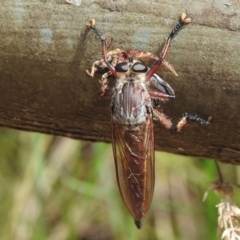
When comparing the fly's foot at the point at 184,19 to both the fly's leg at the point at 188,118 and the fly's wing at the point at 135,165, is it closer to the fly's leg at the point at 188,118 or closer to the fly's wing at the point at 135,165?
the fly's leg at the point at 188,118

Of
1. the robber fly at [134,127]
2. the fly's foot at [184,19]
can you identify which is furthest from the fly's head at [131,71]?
the fly's foot at [184,19]

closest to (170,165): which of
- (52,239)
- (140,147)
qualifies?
(52,239)

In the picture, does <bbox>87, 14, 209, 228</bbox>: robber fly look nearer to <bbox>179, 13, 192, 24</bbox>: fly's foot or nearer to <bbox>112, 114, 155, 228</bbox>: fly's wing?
<bbox>112, 114, 155, 228</bbox>: fly's wing

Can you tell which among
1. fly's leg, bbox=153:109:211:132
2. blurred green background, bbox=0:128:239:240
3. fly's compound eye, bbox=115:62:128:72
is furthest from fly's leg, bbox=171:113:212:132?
blurred green background, bbox=0:128:239:240

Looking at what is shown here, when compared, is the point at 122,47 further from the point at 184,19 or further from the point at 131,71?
the point at 131,71

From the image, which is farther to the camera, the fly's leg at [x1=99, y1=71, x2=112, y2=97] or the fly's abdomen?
the fly's abdomen
